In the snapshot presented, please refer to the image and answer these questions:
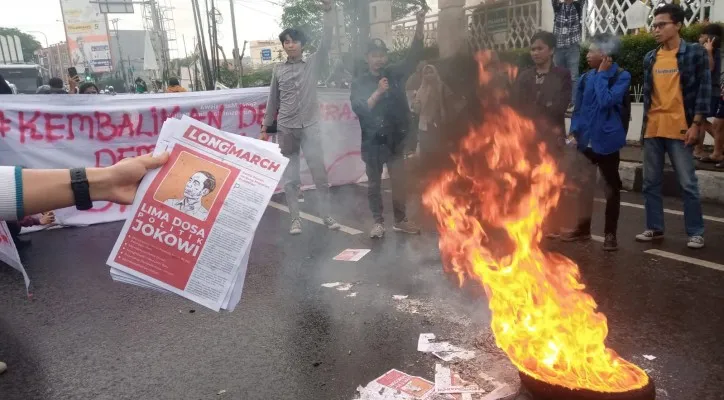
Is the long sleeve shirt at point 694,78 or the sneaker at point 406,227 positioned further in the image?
the sneaker at point 406,227

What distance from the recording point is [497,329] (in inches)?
116

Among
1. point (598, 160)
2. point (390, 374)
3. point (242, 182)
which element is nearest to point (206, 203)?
point (242, 182)

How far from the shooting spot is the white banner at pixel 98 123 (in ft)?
23.1

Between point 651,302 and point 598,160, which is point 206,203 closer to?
point 651,302

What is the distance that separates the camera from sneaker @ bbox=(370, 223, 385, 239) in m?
5.98

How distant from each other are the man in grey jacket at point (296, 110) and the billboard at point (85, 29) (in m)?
60.2

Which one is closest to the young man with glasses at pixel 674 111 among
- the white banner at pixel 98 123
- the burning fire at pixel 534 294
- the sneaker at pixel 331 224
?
the burning fire at pixel 534 294

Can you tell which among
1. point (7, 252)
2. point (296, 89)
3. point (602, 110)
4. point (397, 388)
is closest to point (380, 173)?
point (296, 89)

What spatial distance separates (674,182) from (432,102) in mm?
3305

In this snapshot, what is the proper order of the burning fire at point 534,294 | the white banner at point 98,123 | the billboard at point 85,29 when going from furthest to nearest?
1. the billboard at point 85,29
2. the white banner at point 98,123
3. the burning fire at point 534,294

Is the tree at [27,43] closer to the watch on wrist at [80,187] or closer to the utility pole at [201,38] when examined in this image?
the utility pole at [201,38]

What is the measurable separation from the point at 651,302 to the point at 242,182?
325 cm

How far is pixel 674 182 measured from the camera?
7266 mm

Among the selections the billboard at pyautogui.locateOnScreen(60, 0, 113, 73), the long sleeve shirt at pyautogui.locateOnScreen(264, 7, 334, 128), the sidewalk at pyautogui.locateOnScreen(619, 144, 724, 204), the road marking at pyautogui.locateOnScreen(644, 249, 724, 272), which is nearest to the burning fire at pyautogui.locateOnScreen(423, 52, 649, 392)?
the road marking at pyautogui.locateOnScreen(644, 249, 724, 272)
